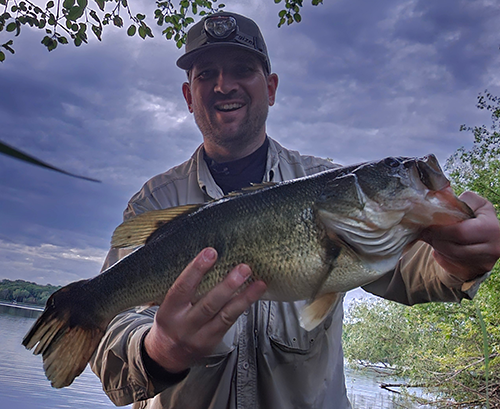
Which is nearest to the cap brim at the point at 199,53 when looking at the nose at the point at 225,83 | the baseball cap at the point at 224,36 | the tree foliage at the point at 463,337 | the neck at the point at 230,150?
the baseball cap at the point at 224,36

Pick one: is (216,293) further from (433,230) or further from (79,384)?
(79,384)

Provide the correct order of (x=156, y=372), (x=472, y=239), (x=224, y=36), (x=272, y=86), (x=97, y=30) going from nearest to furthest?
(x=472, y=239) → (x=156, y=372) → (x=224, y=36) → (x=272, y=86) → (x=97, y=30)

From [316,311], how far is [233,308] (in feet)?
1.36

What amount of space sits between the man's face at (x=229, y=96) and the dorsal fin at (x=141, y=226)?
1.34 meters

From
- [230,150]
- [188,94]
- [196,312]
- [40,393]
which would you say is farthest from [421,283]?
[40,393]

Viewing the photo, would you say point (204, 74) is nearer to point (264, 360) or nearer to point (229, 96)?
point (229, 96)

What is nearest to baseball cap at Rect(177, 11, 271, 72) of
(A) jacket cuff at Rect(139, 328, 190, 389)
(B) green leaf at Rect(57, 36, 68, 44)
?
(B) green leaf at Rect(57, 36, 68, 44)

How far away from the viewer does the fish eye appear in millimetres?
2083

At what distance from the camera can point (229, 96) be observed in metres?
3.60

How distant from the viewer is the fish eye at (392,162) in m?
2.08

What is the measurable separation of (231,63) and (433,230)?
235cm

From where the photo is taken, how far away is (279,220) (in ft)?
6.70

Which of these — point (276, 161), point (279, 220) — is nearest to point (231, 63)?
point (276, 161)

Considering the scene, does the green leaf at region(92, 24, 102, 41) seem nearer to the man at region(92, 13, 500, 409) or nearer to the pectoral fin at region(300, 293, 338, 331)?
the man at region(92, 13, 500, 409)
